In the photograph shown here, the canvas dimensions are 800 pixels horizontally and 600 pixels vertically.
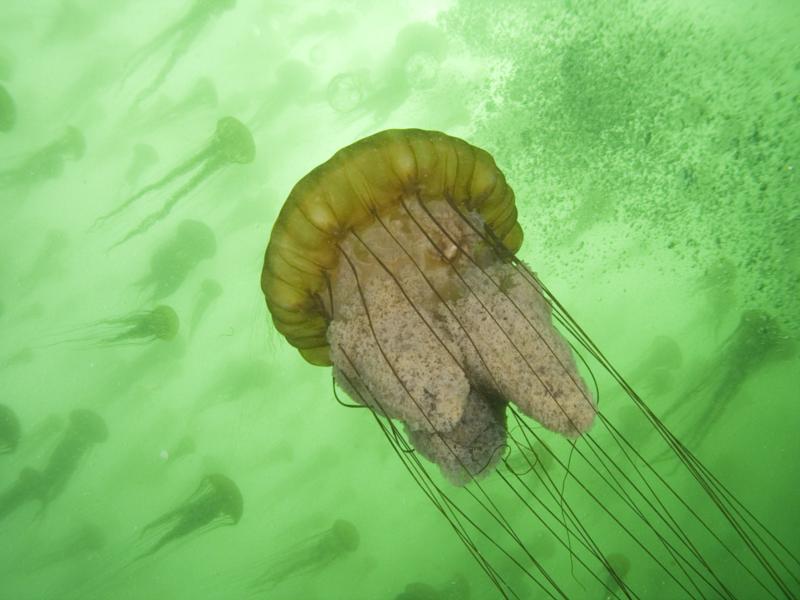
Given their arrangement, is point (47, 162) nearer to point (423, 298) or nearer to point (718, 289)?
point (423, 298)

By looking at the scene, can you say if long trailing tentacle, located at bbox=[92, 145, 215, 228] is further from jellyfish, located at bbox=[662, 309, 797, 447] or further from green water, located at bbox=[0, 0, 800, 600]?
jellyfish, located at bbox=[662, 309, 797, 447]

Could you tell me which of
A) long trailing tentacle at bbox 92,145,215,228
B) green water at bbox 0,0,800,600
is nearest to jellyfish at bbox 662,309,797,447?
green water at bbox 0,0,800,600

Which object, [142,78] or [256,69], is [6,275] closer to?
[142,78]

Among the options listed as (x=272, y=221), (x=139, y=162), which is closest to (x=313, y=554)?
(x=272, y=221)

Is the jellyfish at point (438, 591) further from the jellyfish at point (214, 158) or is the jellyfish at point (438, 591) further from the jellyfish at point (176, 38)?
the jellyfish at point (176, 38)

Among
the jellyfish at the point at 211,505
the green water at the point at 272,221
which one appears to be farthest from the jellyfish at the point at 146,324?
the jellyfish at the point at 211,505
